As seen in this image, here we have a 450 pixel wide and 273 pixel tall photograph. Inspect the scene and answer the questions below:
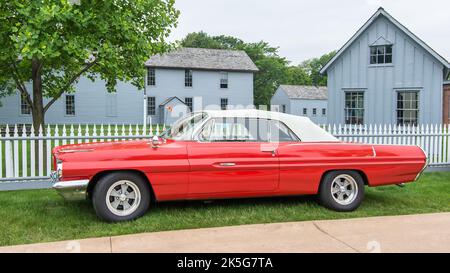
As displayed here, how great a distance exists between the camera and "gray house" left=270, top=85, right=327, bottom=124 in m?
52.8

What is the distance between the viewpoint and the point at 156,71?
36.8m

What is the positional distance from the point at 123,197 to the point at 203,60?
112 feet

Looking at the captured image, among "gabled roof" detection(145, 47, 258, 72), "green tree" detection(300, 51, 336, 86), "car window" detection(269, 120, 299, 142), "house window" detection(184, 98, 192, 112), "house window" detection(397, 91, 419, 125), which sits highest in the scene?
"green tree" detection(300, 51, 336, 86)

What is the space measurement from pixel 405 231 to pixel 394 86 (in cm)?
1250

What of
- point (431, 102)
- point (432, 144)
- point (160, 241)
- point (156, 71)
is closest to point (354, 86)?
point (431, 102)

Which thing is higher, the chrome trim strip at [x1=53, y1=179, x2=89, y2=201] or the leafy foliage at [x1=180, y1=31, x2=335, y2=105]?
the leafy foliage at [x1=180, y1=31, x2=335, y2=105]

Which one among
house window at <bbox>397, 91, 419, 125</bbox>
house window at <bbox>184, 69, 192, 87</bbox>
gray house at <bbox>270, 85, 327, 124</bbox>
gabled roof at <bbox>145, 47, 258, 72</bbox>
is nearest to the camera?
house window at <bbox>397, 91, 419, 125</bbox>

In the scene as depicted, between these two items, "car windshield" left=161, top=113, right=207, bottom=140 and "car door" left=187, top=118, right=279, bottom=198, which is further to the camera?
"car windshield" left=161, top=113, right=207, bottom=140

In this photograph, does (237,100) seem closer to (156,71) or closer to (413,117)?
(156,71)

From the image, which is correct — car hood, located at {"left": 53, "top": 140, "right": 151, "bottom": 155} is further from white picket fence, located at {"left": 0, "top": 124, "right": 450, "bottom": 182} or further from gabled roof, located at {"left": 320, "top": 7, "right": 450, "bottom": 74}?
gabled roof, located at {"left": 320, "top": 7, "right": 450, "bottom": 74}

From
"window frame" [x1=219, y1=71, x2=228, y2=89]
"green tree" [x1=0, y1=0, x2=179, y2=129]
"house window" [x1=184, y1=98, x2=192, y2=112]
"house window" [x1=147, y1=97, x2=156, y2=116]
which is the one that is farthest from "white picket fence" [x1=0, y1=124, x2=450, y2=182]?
"window frame" [x1=219, y1=71, x2=228, y2=89]

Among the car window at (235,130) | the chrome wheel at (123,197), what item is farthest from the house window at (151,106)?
the chrome wheel at (123,197)

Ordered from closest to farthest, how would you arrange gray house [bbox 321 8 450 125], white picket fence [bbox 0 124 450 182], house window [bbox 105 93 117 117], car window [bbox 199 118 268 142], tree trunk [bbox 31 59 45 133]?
car window [bbox 199 118 268 142] < white picket fence [bbox 0 124 450 182] < tree trunk [bbox 31 59 45 133] < gray house [bbox 321 8 450 125] < house window [bbox 105 93 117 117]

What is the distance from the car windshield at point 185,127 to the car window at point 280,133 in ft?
3.36
